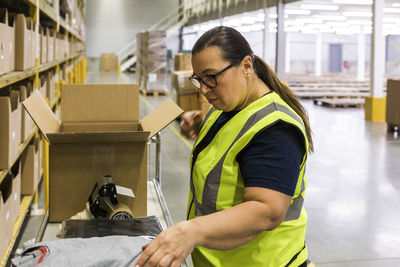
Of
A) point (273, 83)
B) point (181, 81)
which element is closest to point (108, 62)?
point (181, 81)

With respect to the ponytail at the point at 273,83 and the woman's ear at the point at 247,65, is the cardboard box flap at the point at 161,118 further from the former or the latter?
the woman's ear at the point at 247,65

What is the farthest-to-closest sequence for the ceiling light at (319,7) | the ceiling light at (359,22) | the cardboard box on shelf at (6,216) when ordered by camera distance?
the ceiling light at (359,22) < the ceiling light at (319,7) < the cardboard box on shelf at (6,216)

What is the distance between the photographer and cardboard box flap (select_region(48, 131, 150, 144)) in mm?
2074

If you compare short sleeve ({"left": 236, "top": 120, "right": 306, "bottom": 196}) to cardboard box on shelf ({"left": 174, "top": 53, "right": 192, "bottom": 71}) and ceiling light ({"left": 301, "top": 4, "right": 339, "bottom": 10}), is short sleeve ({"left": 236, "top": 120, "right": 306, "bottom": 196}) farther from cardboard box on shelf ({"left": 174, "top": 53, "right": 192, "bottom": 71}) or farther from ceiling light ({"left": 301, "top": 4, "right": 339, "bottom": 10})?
ceiling light ({"left": 301, "top": 4, "right": 339, "bottom": 10})

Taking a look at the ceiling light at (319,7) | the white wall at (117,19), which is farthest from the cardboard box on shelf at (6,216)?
the white wall at (117,19)

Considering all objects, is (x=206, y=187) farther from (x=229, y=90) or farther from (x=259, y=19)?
(x=259, y=19)

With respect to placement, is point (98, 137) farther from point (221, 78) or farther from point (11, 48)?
point (11, 48)

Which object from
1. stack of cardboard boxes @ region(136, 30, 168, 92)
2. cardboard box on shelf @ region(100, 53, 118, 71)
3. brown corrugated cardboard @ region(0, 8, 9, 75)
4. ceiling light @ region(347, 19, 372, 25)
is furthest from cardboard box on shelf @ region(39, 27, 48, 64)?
cardboard box on shelf @ region(100, 53, 118, 71)

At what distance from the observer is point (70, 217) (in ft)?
7.32

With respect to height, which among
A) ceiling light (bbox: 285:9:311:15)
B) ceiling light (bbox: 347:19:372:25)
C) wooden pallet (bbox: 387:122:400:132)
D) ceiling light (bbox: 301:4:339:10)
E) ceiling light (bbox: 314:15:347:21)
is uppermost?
ceiling light (bbox: 347:19:372:25)

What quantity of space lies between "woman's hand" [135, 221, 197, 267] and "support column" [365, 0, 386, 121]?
1037 centimetres

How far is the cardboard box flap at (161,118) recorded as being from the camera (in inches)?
94.3

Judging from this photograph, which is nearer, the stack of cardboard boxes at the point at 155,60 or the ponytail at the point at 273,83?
the ponytail at the point at 273,83

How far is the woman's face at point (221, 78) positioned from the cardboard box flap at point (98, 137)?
0.66 meters
